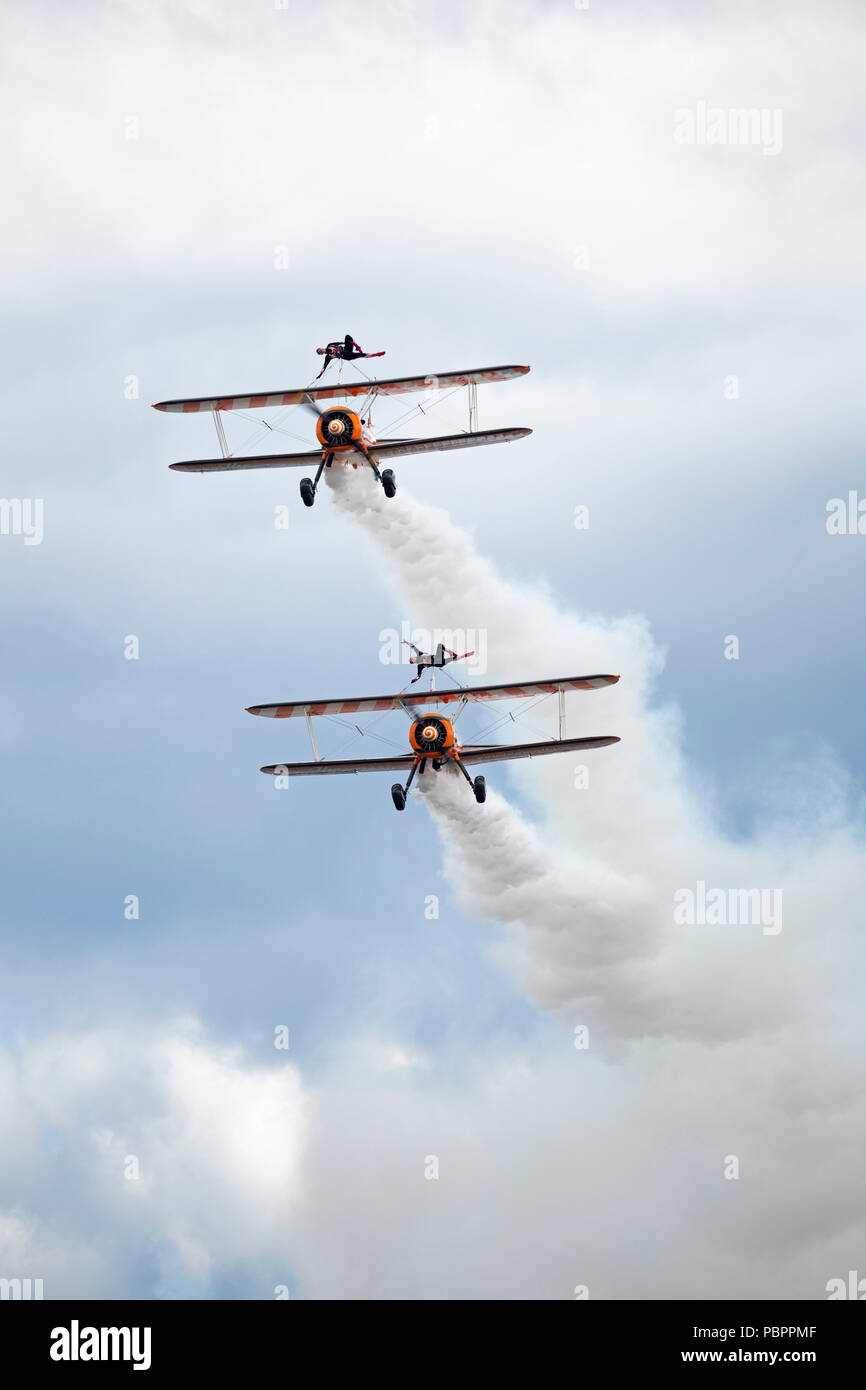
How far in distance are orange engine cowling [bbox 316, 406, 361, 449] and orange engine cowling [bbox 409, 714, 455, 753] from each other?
32.4 feet

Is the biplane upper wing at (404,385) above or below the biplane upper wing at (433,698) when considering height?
above

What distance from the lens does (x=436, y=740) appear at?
84.4 m

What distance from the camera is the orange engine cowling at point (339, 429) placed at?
88.2m

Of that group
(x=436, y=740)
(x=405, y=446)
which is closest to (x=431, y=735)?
(x=436, y=740)

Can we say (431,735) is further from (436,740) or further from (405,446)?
(405,446)

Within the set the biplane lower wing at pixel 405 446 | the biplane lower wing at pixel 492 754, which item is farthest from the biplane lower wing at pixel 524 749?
the biplane lower wing at pixel 405 446

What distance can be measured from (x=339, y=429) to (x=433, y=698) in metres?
9.15

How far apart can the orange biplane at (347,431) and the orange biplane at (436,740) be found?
7041 mm

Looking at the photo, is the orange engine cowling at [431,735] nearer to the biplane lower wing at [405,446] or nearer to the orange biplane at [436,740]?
the orange biplane at [436,740]

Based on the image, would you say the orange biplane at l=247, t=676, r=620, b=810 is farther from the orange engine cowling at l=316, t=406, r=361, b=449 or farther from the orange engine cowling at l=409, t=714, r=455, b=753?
the orange engine cowling at l=316, t=406, r=361, b=449

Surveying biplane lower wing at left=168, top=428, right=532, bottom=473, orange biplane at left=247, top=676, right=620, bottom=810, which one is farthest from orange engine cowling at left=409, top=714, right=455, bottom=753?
biplane lower wing at left=168, top=428, right=532, bottom=473
